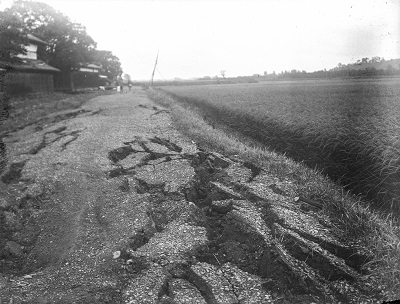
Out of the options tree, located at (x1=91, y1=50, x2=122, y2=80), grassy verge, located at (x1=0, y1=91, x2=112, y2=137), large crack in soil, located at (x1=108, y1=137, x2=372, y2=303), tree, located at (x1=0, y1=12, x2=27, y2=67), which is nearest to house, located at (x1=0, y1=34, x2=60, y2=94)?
grassy verge, located at (x1=0, y1=91, x2=112, y2=137)

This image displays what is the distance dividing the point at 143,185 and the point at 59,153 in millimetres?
2421

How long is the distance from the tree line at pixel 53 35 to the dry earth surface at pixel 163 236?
499cm

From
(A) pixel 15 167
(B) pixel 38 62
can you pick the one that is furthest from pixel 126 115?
(B) pixel 38 62

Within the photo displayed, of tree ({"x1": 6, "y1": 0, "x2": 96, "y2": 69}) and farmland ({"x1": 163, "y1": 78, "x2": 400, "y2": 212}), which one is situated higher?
tree ({"x1": 6, "y1": 0, "x2": 96, "y2": 69})

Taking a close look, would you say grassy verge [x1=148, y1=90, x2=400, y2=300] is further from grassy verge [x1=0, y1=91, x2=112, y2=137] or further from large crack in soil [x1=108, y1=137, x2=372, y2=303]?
grassy verge [x1=0, y1=91, x2=112, y2=137]

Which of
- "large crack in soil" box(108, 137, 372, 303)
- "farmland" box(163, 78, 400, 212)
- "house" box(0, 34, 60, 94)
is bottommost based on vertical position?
"large crack in soil" box(108, 137, 372, 303)

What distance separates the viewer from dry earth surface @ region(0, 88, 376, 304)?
271cm

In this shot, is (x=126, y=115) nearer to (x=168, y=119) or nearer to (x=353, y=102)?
(x=168, y=119)

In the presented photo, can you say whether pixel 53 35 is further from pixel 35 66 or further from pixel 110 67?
pixel 110 67

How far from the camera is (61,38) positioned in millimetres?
18516

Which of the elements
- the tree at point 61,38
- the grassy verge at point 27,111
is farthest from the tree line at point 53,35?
the grassy verge at point 27,111

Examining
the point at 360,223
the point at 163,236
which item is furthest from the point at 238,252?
the point at 360,223

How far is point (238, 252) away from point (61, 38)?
61.9 ft

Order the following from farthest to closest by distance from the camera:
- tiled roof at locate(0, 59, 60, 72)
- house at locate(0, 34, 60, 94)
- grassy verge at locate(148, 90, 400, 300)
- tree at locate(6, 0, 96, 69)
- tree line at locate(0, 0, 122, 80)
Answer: house at locate(0, 34, 60, 94)
tiled roof at locate(0, 59, 60, 72)
tree at locate(6, 0, 96, 69)
tree line at locate(0, 0, 122, 80)
grassy verge at locate(148, 90, 400, 300)
